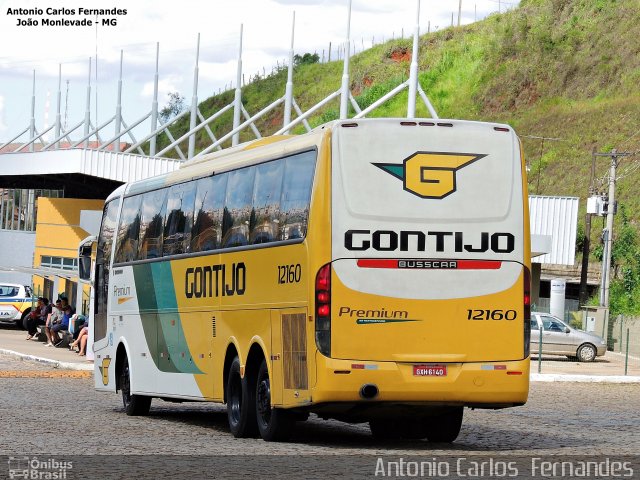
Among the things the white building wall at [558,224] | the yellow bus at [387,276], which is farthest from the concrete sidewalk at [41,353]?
the white building wall at [558,224]

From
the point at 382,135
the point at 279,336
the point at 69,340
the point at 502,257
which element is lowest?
the point at 69,340

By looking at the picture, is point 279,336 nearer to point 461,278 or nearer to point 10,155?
point 461,278

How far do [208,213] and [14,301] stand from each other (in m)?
39.0

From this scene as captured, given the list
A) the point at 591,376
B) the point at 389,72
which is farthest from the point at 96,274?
the point at 389,72

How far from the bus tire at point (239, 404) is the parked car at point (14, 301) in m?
39.1

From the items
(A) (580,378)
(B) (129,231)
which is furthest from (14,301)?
(B) (129,231)

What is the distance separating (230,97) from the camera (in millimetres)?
142000

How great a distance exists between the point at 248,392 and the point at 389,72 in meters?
109

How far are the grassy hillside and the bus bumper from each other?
191ft

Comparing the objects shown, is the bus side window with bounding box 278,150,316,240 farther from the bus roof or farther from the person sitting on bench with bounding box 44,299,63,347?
the person sitting on bench with bounding box 44,299,63,347

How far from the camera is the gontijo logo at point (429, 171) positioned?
48.2ft

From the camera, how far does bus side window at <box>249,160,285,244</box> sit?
15555mm

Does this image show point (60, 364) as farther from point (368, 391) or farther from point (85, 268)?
point (368, 391)

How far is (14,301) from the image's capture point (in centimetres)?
5516
